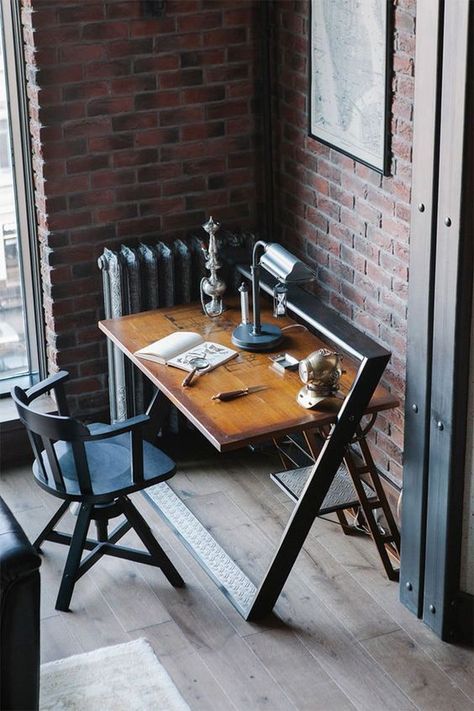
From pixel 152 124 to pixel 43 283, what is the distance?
0.83 m

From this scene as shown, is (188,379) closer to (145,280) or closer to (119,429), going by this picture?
(119,429)

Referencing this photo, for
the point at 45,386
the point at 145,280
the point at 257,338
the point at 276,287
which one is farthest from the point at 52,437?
the point at 145,280

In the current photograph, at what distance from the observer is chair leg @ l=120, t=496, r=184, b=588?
4.26 metres

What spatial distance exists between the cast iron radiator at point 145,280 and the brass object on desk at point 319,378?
924 mm

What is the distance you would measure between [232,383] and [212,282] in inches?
25.4

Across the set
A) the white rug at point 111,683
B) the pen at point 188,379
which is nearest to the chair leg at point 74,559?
the white rug at point 111,683

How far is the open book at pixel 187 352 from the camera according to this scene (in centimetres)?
431

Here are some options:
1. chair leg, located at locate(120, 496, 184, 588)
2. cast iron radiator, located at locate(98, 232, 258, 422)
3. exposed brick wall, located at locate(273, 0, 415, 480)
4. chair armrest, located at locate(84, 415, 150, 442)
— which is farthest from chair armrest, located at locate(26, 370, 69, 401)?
exposed brick wall, located at locate(273, 0, 415, 480)

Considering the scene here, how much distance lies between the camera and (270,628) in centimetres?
412

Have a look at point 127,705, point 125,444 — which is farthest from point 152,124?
point 127,705

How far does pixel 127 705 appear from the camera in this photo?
3746 mm

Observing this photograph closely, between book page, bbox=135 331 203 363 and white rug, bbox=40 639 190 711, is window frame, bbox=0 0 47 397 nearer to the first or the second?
book page, bbox=135 331 203 363

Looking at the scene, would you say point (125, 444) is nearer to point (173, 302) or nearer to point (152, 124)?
point (173, 302)

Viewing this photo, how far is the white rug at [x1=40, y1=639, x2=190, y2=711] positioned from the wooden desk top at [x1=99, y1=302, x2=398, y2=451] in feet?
2.56
